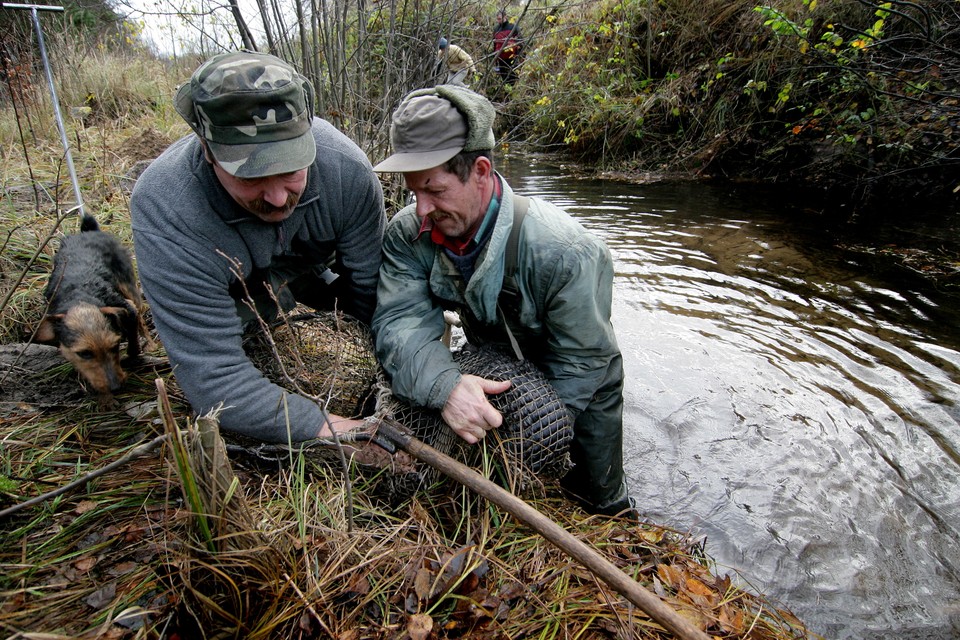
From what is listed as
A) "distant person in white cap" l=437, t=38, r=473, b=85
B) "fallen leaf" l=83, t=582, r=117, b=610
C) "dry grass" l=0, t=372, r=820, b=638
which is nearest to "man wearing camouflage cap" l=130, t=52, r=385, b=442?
"dry grass" l=0, t=372, r=820, b=638

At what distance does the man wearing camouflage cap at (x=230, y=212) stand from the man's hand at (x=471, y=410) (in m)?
0.60

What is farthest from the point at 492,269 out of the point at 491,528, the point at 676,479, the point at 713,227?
the point at 713,227

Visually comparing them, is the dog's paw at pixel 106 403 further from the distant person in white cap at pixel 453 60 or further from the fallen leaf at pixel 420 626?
the distant person in white cap at pixel 453 60

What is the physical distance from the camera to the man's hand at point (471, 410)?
248 cm

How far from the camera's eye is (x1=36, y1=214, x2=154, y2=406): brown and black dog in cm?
311

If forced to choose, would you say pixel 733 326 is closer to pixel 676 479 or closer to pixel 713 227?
pixel 676 479

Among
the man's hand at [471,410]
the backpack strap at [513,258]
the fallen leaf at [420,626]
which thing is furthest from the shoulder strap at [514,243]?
the fallen leaf at [420,626]

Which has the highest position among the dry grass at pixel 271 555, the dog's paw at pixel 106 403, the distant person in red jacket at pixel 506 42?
the distant person in red jacket at pixel 506 42

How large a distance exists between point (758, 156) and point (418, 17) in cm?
648

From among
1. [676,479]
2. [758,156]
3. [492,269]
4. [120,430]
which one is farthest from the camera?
[758,156]

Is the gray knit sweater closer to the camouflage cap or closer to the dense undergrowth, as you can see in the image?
the camouflage cap

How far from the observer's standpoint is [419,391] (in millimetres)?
2615

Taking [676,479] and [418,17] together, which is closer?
[676,479]

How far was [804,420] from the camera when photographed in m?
4.12
